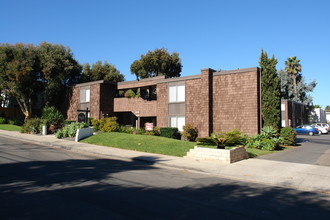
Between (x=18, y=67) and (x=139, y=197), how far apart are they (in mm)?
30019

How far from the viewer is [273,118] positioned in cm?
2039

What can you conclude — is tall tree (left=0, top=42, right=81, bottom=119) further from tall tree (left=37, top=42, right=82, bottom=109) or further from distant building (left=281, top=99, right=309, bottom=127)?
distant building (left=281, top=99, right=309, bottom=127)

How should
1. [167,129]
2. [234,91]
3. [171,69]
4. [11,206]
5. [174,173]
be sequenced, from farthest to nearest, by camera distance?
[171,69]
[167,129]
[234,91]
[174,173]
[11,206]

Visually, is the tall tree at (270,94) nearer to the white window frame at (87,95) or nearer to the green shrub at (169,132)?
the green shrub at (169,132)

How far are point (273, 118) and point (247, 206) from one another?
1556 cm

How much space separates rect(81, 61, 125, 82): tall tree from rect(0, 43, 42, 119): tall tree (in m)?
10.7

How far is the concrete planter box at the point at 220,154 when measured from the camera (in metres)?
12.9

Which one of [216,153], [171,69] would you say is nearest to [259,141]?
[216,153]

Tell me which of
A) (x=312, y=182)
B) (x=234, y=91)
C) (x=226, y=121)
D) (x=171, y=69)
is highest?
(x=171, y=69)

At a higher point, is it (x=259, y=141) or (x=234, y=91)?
(x=234, y=91)

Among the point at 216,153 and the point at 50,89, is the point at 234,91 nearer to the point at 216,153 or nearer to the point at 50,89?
the point at 216,153

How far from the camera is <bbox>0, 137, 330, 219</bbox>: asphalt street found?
215 inches

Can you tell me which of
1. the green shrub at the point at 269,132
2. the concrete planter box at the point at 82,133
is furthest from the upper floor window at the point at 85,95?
the green shrub at the point at 269,132

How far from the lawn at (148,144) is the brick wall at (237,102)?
3.90 m
